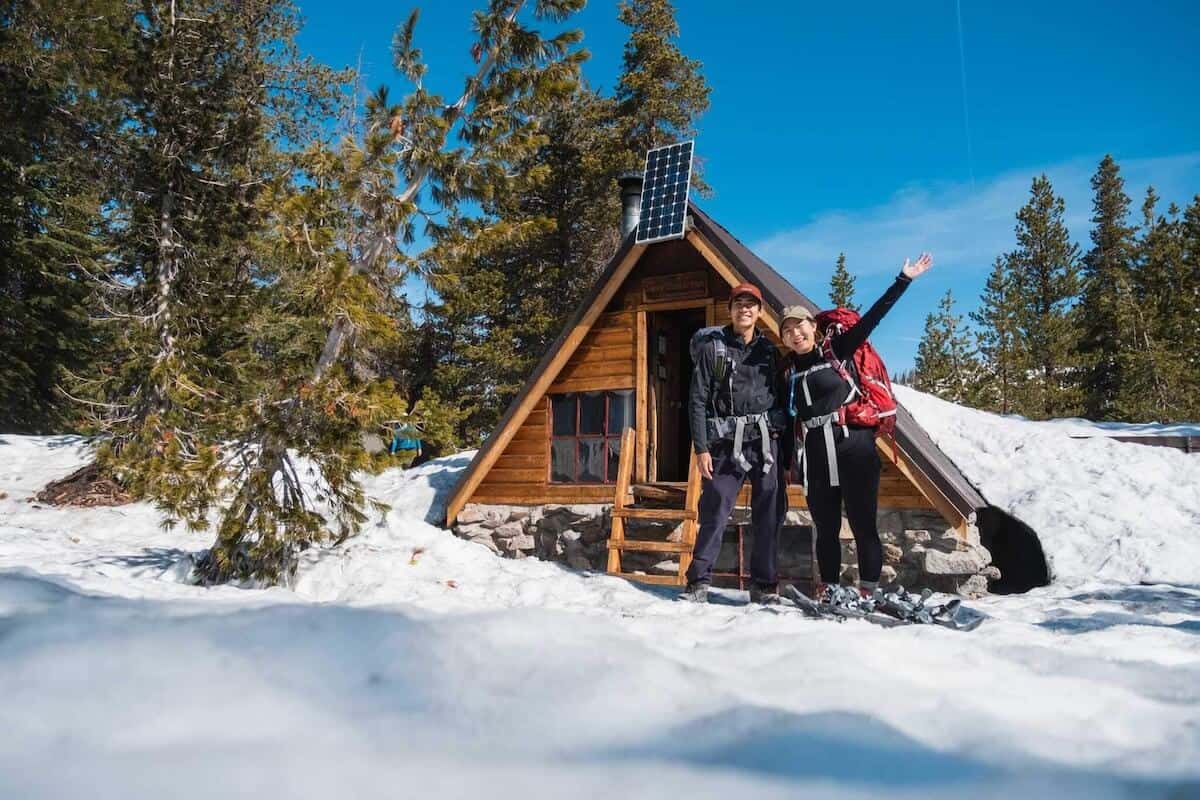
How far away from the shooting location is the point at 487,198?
6.61m

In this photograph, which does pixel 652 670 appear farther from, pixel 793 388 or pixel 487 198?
pixel 487 198

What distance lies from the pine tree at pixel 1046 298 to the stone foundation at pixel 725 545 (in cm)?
1889

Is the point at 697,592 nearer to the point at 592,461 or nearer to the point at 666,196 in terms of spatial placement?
the point at 592,461

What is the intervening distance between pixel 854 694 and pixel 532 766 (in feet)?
3.23

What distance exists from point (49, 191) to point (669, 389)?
15419mm

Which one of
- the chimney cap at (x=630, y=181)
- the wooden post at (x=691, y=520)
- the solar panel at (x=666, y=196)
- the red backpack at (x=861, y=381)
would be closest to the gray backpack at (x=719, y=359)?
the red backpack at (x=861, y=381)

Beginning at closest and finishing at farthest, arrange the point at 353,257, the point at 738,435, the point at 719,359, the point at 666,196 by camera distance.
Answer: the point at 738,435
the point at 719,359
the point at 353,257
the point at 666,196

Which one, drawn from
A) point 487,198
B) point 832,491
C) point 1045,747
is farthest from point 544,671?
point 487,198

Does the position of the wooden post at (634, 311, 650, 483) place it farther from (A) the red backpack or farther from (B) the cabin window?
(A) the red backpack

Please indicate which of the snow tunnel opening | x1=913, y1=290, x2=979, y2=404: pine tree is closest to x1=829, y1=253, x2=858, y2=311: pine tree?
x1=913, y1=290, x2=979, y2=404: pine tree

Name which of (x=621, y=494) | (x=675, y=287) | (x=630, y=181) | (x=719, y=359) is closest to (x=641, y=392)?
(x=675, y=287)

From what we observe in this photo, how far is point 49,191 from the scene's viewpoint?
15.7 m

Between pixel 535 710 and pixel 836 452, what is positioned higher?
pixel 836 452

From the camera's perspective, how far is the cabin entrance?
8.47 meters
